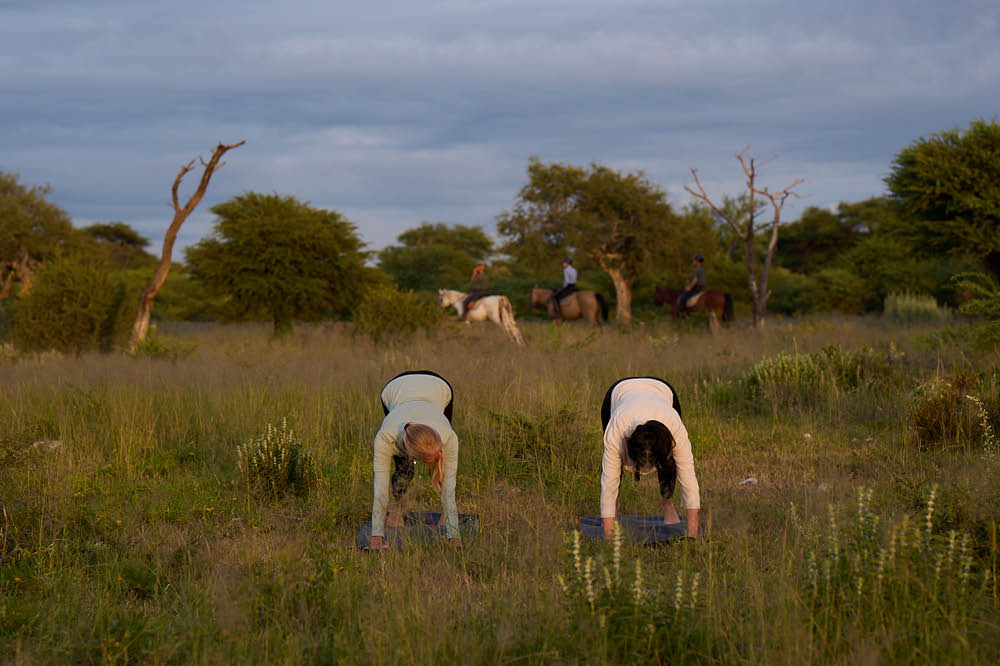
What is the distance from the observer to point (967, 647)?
2.90 metres

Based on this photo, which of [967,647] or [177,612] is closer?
[967,647]

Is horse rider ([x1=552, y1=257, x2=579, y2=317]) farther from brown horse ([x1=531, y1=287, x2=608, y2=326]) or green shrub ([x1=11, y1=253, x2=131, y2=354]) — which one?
green shrub ([x1=11, y1=253, x2=131, y2=354])

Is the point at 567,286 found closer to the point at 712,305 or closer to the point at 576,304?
the point at 576,304

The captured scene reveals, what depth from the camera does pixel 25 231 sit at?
36031 millimetres

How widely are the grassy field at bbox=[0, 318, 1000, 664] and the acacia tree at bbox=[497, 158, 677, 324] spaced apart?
25364mm

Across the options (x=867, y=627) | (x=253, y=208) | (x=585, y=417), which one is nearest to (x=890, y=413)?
(x=585, y=417)

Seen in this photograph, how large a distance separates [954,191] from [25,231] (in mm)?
37043

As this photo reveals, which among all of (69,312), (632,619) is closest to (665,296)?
(69,312)

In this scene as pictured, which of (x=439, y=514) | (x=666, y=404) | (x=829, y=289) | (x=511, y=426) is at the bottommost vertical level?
(x=439, y=514)

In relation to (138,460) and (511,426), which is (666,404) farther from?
(138,460)

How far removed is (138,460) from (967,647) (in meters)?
6.36

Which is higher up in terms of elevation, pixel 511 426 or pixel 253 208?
pixel 253 208

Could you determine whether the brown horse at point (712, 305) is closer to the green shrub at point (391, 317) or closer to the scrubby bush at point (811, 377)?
the green shrub at point (391, 317)

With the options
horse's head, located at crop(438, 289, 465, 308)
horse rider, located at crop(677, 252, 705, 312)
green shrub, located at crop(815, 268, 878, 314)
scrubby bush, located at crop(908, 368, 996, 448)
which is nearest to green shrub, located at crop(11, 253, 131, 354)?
horse's head, located at crop(438, 289, 465, 308)
